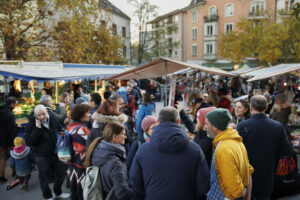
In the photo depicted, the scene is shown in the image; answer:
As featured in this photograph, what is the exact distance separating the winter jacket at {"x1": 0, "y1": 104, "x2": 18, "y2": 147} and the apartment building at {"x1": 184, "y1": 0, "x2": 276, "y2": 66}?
35.0 meters

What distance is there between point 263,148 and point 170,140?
167cm

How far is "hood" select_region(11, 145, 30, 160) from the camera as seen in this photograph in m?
4.52

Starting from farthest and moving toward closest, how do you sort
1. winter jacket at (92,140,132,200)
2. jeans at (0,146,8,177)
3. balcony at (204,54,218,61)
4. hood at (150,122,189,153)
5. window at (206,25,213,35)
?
window at (206,25,213,35) → balcony at (204,54,218,61) → jeans at (0,146,8,177) → winter jacket at (92,140,132,200) → hood at (150,122,189,153)

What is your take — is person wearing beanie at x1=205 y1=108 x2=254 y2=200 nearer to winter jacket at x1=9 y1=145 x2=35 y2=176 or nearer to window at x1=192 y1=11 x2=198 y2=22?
winter jacket at x1=9 y1=145 x2=35 y2=176

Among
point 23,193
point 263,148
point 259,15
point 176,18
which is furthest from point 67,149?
point 176,18

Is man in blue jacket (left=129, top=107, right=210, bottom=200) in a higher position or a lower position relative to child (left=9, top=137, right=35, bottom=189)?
higher

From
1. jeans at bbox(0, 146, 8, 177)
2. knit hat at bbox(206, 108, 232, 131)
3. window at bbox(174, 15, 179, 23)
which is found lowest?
jeans at bbox(0, 146, 8, 177)

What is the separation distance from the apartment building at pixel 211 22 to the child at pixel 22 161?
35207mm

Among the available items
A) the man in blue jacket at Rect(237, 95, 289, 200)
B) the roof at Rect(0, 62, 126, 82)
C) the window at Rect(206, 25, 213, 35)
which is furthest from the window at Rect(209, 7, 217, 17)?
the man in blue jacket at Rect(237, 95, 289, 200)

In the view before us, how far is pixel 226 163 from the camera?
1.92 meters

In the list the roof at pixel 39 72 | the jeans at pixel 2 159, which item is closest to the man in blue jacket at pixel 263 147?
the jeans at pixel 2 159

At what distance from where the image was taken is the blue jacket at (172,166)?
189 cm

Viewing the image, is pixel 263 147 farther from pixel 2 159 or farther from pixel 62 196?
pixel 2 159

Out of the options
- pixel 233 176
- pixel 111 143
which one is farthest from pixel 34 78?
pixel 233 176
